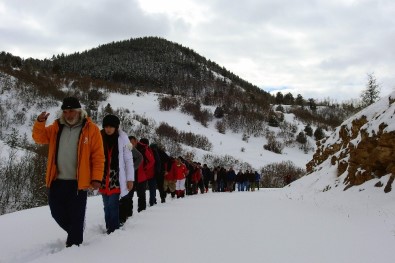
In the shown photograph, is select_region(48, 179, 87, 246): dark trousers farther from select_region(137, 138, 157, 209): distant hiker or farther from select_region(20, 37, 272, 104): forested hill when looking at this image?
select_region(20, 37, 272, 104): forested hill

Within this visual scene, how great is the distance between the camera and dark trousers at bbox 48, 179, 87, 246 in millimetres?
4801

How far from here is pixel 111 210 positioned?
238 inches

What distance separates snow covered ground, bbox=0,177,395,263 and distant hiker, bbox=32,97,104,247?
420 millimetres

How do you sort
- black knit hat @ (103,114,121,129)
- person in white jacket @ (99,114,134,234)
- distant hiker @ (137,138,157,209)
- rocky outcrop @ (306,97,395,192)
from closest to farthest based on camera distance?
1. person in white jacket @ (99,114,134,234)
2. black knit hat @ (103,114,121,129)
3. distant hiker @ (137,138,157,209)
4. rocky outcrop @ (306,97,395,192)

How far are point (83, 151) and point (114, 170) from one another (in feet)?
4.02

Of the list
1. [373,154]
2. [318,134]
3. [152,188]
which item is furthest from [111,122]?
[318,134]

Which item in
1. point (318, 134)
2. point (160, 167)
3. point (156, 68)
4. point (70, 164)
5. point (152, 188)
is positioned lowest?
point (152, 188)

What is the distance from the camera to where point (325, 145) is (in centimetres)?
2266

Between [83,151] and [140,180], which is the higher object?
[83,151]

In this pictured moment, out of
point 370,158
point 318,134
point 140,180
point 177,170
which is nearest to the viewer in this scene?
point 140,180

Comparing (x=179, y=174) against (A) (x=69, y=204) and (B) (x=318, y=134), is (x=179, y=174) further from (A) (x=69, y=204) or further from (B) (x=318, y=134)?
(B) (x=318, y=134)

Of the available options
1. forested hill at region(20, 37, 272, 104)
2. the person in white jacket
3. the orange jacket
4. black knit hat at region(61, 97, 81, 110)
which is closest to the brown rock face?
the person in white jacket

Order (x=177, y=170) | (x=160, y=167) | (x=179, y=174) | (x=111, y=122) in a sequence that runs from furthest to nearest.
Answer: (x=179, y=174), (x=177, y=170), (x=160, y=167), (x=111, y=122)

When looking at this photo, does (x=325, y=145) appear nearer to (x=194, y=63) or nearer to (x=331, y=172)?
(x=331, y=172)
